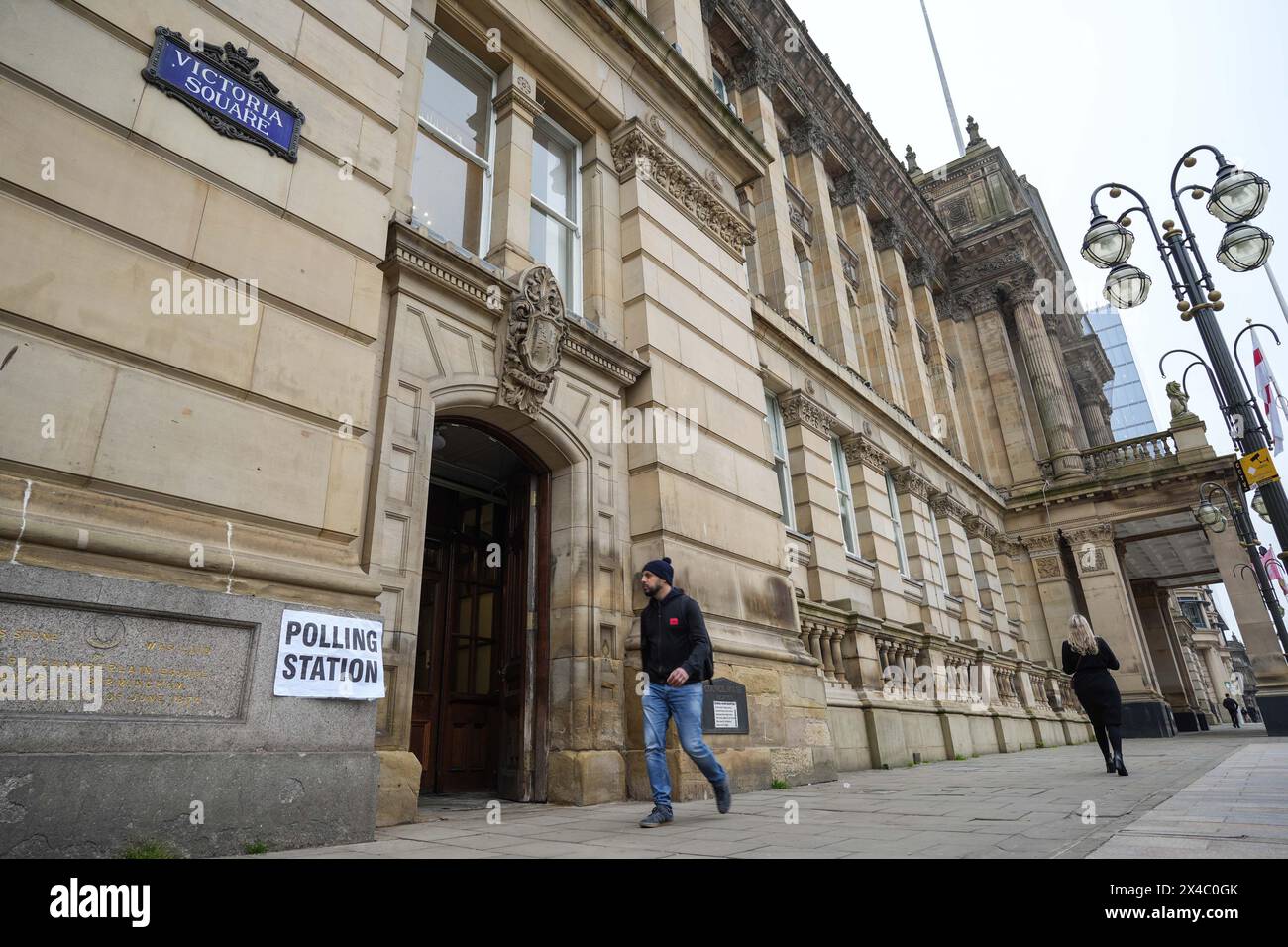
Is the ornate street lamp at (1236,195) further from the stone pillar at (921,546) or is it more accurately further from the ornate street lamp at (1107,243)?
the stone pillar at (921,546)

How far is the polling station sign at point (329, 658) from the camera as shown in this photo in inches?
182

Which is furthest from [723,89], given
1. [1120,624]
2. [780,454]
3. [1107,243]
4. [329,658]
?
[1120,624]

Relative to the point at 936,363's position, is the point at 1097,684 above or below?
below

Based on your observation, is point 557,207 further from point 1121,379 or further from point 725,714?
point 1121,379

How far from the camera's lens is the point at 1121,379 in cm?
8644

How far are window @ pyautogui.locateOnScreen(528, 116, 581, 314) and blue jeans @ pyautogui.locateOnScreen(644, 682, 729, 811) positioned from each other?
525cm

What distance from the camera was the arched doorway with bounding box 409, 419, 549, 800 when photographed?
7996mm

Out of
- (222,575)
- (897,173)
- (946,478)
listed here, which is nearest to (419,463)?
(222,575)

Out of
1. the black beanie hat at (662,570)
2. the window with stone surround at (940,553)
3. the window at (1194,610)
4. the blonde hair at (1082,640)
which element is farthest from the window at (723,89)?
the window at (1194,610)

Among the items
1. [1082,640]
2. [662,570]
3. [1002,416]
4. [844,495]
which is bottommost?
[1082,640]

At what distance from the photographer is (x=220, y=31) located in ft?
17.7

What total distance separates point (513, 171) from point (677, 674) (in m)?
6.49

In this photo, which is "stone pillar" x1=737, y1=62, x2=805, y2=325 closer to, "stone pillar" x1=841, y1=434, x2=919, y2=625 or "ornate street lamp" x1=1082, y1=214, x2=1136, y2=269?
"stone pillar" x1=841, y1=434, x2=919, y2=625
